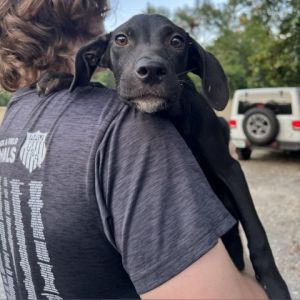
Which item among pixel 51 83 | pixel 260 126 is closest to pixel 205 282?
pixel 51 83

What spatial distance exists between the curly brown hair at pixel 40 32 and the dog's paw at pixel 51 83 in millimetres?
56

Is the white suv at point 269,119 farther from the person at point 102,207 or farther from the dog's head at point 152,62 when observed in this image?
the person at point 102,207

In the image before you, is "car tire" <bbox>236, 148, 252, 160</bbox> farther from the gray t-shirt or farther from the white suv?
the gray t-shirt

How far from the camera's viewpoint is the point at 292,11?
655 centimetres

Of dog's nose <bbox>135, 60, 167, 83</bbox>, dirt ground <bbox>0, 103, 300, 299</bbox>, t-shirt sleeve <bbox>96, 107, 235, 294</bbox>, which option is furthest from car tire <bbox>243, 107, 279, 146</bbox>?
t-shirt sleeve <bbox>96, 107, 235, 294</bbox>

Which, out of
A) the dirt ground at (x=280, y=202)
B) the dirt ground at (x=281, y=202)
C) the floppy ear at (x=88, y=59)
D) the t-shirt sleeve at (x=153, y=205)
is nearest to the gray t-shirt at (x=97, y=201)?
the t-shirt sleeve at (x=153, y=205)

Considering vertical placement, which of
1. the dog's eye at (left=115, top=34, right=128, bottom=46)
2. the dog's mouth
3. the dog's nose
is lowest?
the dog's mouth

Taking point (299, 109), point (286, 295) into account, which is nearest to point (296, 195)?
point (299, 109)

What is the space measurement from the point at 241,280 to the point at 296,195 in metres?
6.14

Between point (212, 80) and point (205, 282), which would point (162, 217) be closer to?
point (205, 282)

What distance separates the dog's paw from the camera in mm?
1391

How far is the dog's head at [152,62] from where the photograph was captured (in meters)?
1.39

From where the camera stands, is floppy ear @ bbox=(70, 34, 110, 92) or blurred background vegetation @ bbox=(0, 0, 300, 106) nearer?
floppy ear @ bbox=(70, 34, 110, 92)

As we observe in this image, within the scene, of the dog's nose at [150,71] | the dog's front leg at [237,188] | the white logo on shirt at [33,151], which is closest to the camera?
the white logo on shirt at [33,151]
